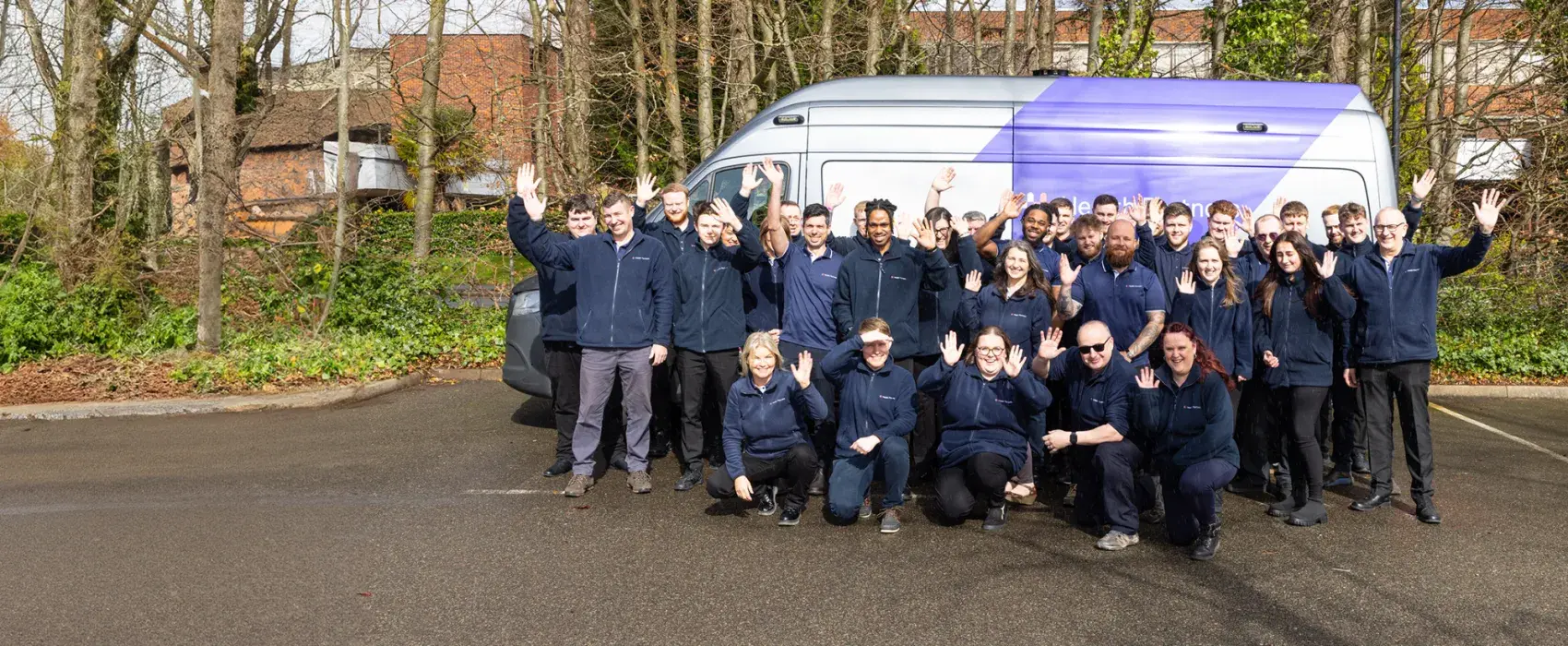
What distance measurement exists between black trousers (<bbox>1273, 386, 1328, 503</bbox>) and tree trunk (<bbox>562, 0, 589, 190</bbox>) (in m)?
11.5

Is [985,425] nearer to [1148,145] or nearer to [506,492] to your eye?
[506,492]

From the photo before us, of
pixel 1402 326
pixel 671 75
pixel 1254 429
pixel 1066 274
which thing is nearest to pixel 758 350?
pixel 1066 274

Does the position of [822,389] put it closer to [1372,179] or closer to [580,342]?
[580,342]

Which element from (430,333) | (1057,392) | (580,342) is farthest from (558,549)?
(430,333)

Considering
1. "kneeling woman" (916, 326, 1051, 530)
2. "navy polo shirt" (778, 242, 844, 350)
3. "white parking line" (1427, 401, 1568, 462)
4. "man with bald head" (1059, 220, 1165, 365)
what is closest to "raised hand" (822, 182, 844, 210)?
"navy polo shirt" (778, 242, 844, 350)

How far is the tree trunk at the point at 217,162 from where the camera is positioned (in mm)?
12289

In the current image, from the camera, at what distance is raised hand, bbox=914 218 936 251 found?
6.95 metres

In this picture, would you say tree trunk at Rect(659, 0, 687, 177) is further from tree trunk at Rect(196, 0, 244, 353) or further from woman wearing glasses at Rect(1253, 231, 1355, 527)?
woman wearing glasses at Rect(1253, 231, 1355, 527)

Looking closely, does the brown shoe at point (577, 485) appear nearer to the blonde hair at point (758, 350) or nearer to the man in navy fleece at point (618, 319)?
the man in navy fleece at point (618, 319)

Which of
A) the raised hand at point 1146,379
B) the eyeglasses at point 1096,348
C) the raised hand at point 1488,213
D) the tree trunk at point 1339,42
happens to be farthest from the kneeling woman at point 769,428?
the tree trunk at point 1339,42

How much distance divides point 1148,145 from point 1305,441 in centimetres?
283

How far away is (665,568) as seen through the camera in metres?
5.70

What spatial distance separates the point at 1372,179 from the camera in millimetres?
8719

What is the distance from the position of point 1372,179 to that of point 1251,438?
2749 mm
